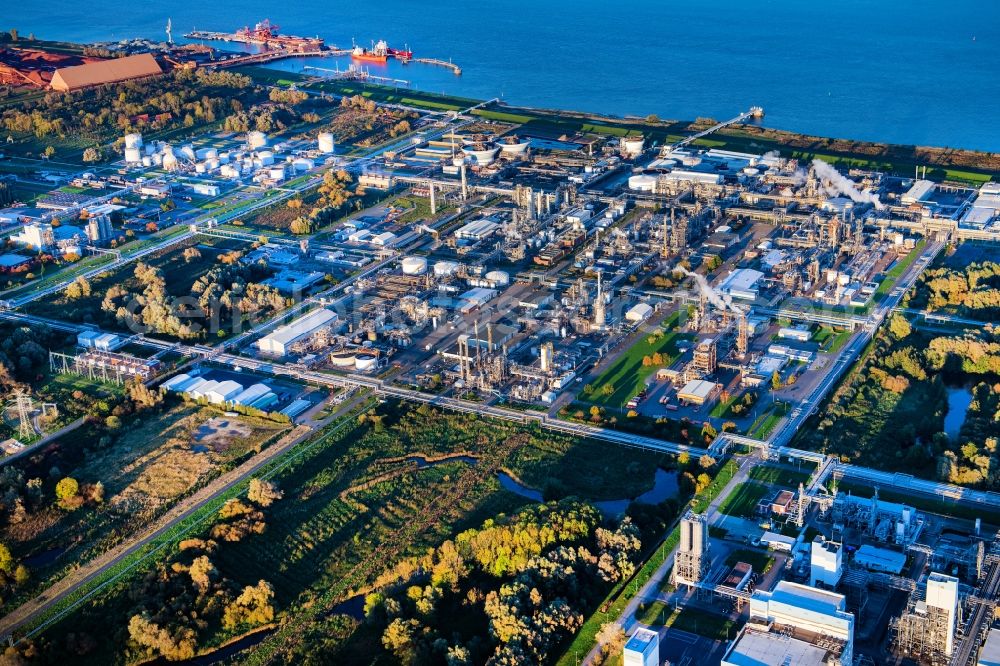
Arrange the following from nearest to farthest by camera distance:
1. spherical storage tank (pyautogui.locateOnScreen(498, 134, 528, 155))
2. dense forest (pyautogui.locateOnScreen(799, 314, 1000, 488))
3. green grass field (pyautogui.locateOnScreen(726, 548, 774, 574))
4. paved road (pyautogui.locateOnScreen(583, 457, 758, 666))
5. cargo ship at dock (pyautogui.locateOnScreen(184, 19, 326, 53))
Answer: paved road (pyautogui.locateOnScreen(583, 457, 758, 666)) < green grass field (pyautogui.locateOnScreen(726, 548, 774, 574)) < dense forest (pyautogui.locateOnScreen(799, 314, 1000, 488)) < spherical storage tank (pyautogui.locateOnScreen(498, 134, 528, 155)) < cargo ship at dock (pyautogui.locateOnScreen(184, 19, 326, 53))

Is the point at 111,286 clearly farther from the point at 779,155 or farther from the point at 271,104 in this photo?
the point at 779,155

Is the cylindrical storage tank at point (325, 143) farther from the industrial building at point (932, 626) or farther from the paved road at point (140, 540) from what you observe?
the industrial building at point (932, 626)

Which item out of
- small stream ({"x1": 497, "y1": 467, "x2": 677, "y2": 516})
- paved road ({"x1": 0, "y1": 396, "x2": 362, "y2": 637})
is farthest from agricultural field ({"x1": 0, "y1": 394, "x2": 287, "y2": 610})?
small stream ({"x1": 497, "y1": 467, "x2": 677, "y2": 516})

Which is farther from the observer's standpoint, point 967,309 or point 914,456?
point 967,309

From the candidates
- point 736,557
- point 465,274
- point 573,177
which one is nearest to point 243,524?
point 736,557

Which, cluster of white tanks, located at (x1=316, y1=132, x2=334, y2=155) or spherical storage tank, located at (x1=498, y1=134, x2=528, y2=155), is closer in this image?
spherical storage tank, located at (x1=498, y1=134, x2=528, y2=155)

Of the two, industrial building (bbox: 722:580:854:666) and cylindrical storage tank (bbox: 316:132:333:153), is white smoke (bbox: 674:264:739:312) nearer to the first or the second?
industrial building (bbox: 722:580:854:666)

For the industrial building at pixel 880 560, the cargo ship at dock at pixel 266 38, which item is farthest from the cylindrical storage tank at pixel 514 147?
the industrial building at pixel 880 560

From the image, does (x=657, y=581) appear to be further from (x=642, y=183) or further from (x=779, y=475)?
(x=642, y=183)
